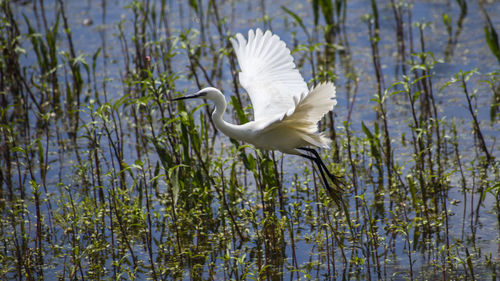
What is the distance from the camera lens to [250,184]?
19.7 ft

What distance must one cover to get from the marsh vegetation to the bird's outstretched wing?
232 mm

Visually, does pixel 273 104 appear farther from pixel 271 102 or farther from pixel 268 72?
pixel 268 72

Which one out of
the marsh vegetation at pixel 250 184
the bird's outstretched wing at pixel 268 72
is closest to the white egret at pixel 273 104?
the bird's outstretched wing at pixel 268 72

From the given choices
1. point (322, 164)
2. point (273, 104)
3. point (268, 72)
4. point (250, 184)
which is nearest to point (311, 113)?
point (322, 164)

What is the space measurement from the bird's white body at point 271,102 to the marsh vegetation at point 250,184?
0.61 ft

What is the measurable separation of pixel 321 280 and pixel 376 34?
212 inches

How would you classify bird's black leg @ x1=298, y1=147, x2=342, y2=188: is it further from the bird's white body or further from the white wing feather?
the white wing feather

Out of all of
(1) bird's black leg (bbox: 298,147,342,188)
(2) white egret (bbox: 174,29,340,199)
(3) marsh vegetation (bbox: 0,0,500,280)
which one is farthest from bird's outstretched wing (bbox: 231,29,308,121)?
(1) bird's black leg (bbox: 298,147,342,188)

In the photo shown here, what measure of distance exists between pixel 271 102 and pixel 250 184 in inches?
34.0

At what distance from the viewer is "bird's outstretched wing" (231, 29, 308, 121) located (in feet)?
18.1

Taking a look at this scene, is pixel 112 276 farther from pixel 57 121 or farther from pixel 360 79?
pixel 360 79

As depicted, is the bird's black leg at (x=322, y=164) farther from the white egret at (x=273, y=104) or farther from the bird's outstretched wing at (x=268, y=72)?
the bird's outstretched wing at (x=268, y=72)

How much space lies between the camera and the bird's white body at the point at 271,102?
186 inches

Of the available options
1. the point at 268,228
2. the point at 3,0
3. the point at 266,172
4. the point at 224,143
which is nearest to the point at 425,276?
the point at 268,228
